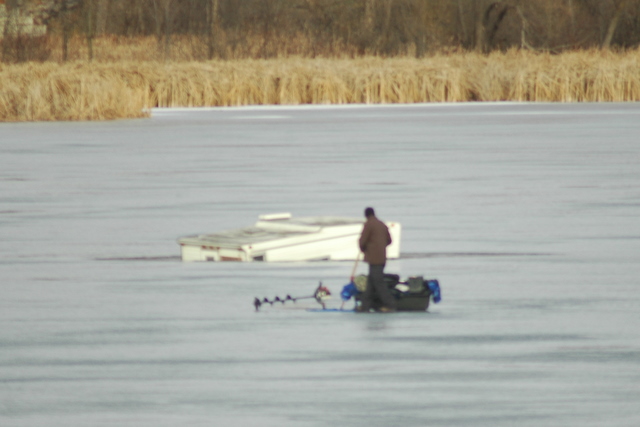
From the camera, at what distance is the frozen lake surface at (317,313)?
268 inches

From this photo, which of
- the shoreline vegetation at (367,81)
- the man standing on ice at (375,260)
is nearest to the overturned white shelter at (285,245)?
the man standing on ice at (375,260)

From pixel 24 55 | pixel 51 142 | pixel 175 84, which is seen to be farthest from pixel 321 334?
pixel 24 55

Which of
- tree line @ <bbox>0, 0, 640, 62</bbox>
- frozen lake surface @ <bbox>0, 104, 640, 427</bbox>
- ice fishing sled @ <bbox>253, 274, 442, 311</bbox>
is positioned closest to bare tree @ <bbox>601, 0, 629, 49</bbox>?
tree line @ <bbox>0, 0, 640, 62</bbox>

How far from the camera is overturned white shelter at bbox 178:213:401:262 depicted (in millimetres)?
11906

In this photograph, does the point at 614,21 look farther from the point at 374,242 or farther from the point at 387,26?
the point at 374,242

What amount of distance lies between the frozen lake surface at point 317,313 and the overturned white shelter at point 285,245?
16cm

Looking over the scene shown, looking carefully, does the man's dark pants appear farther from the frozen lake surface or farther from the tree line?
the tree line

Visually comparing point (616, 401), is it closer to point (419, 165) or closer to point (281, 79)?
point (419, 165)

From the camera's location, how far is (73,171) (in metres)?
21.5

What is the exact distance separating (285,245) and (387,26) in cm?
4367

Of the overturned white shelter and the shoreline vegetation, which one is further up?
the shoreline vegetation

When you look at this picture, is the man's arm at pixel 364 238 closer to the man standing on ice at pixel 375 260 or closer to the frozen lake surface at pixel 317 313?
the man standing on ice at pixel 375 260

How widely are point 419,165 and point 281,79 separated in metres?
20.0

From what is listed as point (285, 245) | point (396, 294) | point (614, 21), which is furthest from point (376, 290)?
point (614, 21)
